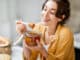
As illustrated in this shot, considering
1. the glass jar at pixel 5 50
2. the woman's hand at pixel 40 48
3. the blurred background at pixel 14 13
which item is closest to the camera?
the woman's hand at pixel 40 48

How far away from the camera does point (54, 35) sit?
2.89ft

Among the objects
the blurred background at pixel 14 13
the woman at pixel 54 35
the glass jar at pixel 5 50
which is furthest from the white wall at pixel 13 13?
the woman at pixel 54 35

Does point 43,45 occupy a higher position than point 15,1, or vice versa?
point 15,1

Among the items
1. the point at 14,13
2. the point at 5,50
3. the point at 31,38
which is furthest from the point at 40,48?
the point at 14,13

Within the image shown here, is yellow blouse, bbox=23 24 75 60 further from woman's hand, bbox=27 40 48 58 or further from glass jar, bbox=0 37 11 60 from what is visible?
glass jar, bbox=0 37 11 60

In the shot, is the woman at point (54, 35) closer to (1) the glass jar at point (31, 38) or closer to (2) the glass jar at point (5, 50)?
(1) the glass jar at point (31, 38)

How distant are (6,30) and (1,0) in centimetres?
16

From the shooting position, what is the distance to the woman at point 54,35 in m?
0.85

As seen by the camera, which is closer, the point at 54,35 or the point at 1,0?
the point at 54,35

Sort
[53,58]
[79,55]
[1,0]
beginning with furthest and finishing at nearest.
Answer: [79,55] < [1,0] < [53,58]

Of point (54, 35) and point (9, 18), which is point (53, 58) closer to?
point (54, 35)

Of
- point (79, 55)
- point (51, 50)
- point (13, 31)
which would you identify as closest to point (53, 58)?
point (51, 50)

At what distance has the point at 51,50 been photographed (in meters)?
0.87

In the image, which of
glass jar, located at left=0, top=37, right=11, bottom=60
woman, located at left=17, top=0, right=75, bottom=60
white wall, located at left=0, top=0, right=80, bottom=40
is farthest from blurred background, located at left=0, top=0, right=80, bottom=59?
Answer: woman, located at left=17, top=0, right=75, bottom=60
